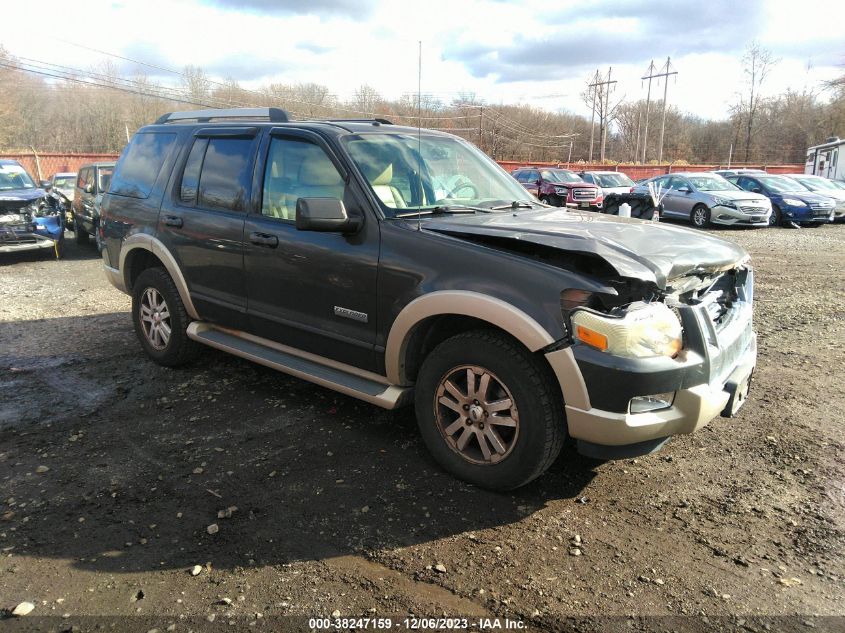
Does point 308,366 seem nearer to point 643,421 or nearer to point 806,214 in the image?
point 643,421

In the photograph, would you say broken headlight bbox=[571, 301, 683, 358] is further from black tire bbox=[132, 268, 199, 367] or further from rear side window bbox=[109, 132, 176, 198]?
rear side window bbox=[109, 132, 176, 198]

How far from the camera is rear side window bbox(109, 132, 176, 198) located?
17.3 ft

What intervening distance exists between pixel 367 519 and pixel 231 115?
3476 mm

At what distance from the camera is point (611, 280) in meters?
3.01

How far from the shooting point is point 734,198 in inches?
666

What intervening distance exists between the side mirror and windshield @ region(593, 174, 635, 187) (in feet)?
69.5

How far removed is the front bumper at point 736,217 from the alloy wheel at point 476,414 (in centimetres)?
1614

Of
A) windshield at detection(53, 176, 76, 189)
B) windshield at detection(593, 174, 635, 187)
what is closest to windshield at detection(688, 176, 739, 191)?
windshield at detection(593, 174, 635, 187)

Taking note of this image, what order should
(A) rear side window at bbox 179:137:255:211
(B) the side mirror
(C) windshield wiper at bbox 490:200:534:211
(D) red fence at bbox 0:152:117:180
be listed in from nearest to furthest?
1. (B) the side mirror
2. (C) windshield wiper at bbox 490:200:534:211
3. (A) rear side window at bbox 179:137:255:211
4. (D) red fence at bbox 0:152:117:180

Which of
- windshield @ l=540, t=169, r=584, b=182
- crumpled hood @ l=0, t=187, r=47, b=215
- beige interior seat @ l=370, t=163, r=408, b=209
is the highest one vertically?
windshield @ l=540, t=169, r=584, b=182

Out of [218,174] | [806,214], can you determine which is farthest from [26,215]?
[806,214]

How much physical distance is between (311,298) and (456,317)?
1.07 meters

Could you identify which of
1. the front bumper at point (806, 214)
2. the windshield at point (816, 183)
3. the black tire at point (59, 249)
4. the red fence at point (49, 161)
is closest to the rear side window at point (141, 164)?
the black tire at point (59, 249)

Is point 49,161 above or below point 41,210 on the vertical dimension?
above
